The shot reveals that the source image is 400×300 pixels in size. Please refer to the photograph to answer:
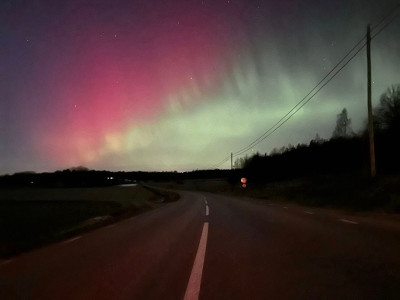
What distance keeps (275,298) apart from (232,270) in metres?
2.39

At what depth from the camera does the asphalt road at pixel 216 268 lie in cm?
718

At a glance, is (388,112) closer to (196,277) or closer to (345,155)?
(345,155)

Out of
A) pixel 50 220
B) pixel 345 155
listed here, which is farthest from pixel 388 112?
pixel 50 220

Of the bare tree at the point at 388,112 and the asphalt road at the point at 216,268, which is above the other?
the bare tree at the point at 388,112

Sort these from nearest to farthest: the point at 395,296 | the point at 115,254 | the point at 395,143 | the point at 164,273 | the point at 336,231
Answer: the point at 395,296 → the point at 164,273 → the point at 115,254 → the point at 336,231 → the point at 395,143

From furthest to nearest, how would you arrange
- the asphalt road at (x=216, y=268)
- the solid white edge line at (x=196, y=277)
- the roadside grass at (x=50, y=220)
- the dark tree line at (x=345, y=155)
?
the dark tree line at (x=345, y=155)
the roadside grass at (x=50, y=220)
the asphalt road at (x=216, y=268)
the solid white edge line at (x=196, y=277)

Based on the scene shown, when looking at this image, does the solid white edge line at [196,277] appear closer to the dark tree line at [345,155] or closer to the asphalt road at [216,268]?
the asphalt road at [216,268]

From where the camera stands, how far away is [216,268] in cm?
931

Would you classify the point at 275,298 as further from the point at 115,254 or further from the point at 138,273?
the point at 115,254

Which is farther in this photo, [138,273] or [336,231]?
[336,231]

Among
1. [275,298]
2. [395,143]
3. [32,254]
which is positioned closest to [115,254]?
[32,254]

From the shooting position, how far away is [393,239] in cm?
1277

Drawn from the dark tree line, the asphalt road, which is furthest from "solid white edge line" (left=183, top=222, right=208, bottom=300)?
the dark tree line

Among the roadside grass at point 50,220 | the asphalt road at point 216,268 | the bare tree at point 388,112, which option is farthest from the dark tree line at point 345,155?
the asphalt road at point 216,268
